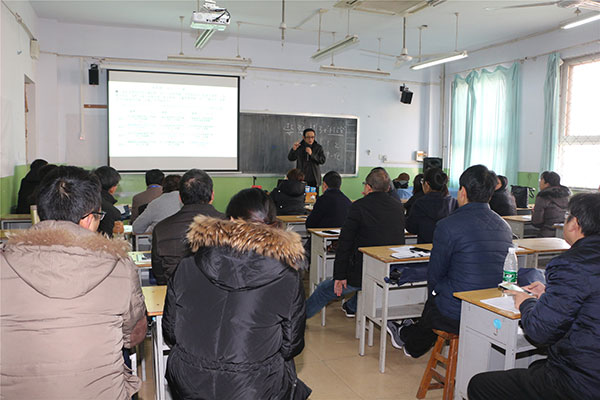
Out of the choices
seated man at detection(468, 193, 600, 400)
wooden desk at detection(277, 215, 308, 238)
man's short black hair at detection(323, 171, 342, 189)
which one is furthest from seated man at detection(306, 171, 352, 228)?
seated man at detection(468, 193, 600, 400)

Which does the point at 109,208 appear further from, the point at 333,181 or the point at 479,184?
the point at 479,184

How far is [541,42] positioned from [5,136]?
819 centimetres

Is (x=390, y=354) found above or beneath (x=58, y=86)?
beneath

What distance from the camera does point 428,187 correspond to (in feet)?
13.7

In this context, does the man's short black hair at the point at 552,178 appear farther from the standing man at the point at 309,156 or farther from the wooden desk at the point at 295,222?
the standing man at the point at 309,156

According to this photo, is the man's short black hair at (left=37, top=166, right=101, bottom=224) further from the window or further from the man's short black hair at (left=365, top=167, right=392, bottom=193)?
the window

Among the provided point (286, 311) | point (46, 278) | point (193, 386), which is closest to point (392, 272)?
point (286, 311)

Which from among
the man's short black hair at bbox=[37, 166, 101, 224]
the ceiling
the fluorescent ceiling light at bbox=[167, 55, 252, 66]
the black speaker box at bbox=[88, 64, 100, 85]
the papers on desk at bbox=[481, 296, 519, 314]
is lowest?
the papers on desk at bbox=[481, 296, 519, 314]

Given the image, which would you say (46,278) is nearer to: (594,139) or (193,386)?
(193,386)

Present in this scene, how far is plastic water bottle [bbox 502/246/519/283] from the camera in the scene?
8.96 feet

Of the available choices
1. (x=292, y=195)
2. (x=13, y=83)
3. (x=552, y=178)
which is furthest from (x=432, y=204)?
(x=13, y=83)

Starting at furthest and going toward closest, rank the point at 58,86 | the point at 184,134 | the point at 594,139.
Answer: the point at 184,134, the point at 58,86, the point at 594,139

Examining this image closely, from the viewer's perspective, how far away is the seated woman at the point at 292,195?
20.5 feet

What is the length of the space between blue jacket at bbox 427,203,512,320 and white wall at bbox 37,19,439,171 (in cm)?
648
